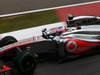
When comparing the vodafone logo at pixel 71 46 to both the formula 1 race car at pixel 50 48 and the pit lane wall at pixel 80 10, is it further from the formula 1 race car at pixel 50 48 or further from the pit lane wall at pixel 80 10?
the pit lane wall at pixel 80 10

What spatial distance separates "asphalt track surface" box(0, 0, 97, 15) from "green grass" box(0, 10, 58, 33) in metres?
1.61

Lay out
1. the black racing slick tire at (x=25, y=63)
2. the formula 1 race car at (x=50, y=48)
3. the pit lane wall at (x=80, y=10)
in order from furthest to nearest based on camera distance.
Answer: the pit lane wall at (x=80, y=10) → the formula 1 race car at (x=50, y=48) → the black racing slick tire at (x=25, y=63)

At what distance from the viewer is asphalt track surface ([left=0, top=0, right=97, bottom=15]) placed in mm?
14748

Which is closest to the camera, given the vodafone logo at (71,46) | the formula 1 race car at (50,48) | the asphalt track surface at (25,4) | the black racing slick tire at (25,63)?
the black racing slick tire at (25,63)

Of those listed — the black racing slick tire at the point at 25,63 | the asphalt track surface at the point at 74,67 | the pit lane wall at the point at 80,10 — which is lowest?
the asphalt track surface at the point at 74,67

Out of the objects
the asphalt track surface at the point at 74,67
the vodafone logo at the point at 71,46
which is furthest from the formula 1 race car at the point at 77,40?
the asphalt track surface at the point at 74,67

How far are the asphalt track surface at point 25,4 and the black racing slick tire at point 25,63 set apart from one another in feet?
31.1

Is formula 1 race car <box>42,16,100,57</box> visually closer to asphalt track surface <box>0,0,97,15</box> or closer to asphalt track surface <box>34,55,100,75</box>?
asphalt track surface <box>34,55,100,75</box>

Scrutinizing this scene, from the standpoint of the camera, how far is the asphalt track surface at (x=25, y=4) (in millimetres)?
14748

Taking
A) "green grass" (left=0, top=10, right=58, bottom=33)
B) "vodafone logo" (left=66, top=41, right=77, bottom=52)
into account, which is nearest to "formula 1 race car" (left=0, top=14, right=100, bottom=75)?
"vodafone logo" (left=66, top=41, right=77, bottom=52)

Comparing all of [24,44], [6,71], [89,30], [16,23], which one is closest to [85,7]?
[16,23]

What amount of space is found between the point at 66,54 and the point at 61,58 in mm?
181

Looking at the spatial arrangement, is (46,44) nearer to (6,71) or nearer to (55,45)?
(55,45)

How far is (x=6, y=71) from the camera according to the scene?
503 centimetres
